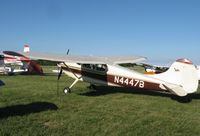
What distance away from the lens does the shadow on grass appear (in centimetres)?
818

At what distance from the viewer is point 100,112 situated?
892 cm

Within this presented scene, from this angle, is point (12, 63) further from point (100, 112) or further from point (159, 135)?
point (159, 135)

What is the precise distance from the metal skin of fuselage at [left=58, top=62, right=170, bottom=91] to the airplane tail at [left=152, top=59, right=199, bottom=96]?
42 centimetres

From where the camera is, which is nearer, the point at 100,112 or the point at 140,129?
the point at 140,129

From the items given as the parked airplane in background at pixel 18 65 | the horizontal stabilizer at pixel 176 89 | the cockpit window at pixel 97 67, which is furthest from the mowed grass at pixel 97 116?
the parked airplane in background at pixel 18 65

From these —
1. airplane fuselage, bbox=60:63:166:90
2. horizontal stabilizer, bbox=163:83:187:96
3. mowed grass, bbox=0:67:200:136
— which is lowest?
mowed grass, bbox=0:67:200:136

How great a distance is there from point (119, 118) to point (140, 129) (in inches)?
48.7

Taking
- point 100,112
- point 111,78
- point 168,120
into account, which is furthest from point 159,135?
point 111,78

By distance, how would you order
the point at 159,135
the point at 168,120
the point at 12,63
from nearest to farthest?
the point at 159,135 → the point at 168,120 → the point at 12,63

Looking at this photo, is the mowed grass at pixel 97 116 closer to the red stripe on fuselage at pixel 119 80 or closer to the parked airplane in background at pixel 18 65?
the red stripe on fuselage at pixel 119 80

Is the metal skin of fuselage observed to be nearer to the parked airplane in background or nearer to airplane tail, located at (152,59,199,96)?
airplane tail, located at (152,59,199,96)

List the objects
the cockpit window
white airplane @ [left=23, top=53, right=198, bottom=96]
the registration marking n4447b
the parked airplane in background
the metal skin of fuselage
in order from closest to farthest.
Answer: white airplane @ [left=23, top=53, right=198, bottom=96]
the metal skin of fuselage
the registration marking n4447b
the cockpit window
the parked airplane in background

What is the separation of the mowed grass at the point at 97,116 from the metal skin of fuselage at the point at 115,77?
2.11 feet

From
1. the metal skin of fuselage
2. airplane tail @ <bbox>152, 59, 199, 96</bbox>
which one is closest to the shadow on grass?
the metal skin of fuselage
